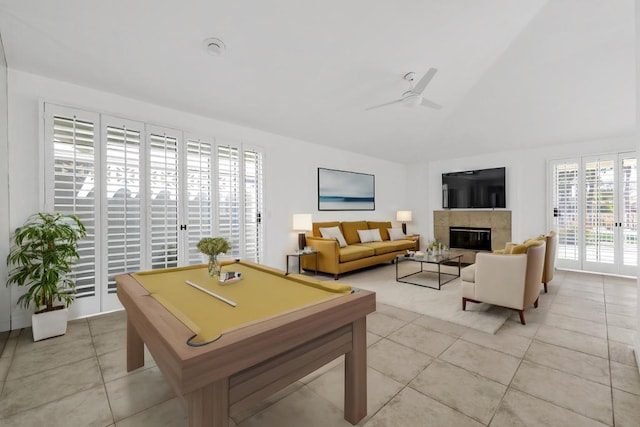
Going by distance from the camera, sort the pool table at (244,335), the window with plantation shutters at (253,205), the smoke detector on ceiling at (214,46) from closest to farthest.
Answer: the pool table at (244,335), the smoke detector on ceiling at (214,46), the window with plantation shutters at (253,205)

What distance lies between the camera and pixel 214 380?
0.98m

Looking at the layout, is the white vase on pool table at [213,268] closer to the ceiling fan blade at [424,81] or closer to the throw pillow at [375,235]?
the ceiling fan blade at [424,81]

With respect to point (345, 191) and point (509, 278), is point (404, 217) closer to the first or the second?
point (345, 191)

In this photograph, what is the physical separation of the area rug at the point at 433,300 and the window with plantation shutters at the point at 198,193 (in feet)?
8.27

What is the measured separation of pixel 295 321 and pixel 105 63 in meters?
3.52

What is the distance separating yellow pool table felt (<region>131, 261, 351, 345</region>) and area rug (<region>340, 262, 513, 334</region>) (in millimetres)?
2129

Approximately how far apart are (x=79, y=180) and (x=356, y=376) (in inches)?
144

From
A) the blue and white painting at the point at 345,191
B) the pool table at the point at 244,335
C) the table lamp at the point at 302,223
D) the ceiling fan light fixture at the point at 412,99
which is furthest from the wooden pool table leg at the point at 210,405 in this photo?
the blue and white painting at the point at 345,191

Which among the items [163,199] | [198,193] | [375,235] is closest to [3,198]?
[163,199]

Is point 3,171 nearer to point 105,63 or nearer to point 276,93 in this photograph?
point 105,63

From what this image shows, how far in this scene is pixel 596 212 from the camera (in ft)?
17.5

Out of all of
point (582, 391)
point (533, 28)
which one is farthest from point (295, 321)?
point (533, 28)

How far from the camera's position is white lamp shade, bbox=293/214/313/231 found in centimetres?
525

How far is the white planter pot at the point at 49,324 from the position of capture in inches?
105
